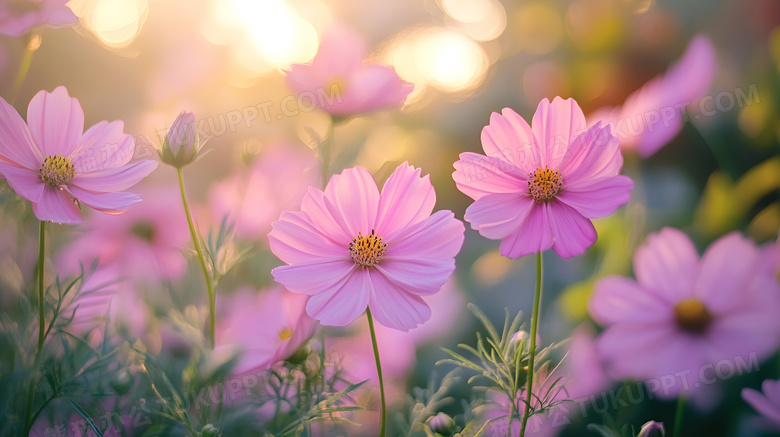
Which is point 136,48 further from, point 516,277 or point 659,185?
point 659,185

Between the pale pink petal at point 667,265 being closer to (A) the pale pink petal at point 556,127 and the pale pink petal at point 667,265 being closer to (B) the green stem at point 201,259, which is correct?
(A) the pale pink petal at point 556,127

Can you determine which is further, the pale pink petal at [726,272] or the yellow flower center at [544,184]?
the pale pink petal at [726,272]

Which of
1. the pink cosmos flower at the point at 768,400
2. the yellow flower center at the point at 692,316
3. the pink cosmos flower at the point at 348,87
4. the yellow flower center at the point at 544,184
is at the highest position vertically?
the pink cosmos flower at the point at 348,87

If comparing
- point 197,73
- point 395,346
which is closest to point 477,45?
point 197,73

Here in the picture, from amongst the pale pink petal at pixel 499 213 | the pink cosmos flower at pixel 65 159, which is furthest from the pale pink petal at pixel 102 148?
the pale pink petal at pixel 499 213

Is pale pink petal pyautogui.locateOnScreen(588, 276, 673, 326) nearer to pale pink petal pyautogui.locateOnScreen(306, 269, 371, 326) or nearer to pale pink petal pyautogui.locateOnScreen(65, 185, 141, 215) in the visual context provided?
pale pink petal pyautogui.locateOnScreen(306, 269, 371, 326)

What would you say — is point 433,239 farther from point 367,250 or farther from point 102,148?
point 102,148

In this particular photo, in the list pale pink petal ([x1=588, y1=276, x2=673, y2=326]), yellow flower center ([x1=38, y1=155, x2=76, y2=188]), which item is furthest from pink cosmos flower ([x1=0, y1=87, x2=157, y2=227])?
pale pink petal ([x1=588, y1=276, x2=673, y2=326])

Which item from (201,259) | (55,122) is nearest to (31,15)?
(55,122)
